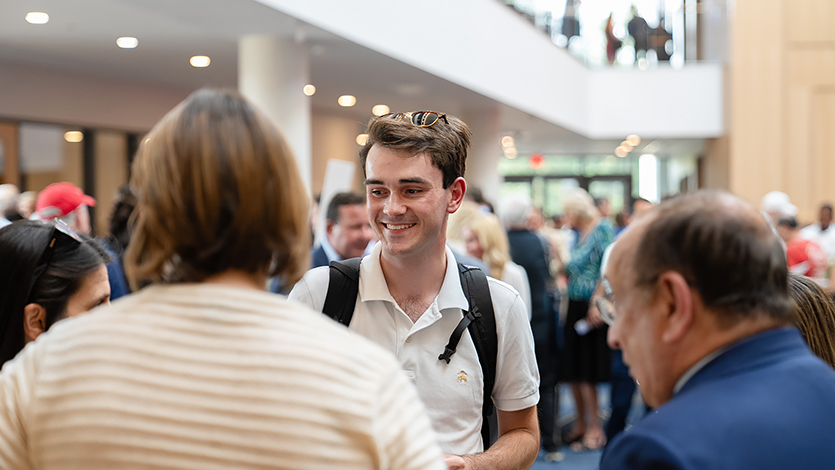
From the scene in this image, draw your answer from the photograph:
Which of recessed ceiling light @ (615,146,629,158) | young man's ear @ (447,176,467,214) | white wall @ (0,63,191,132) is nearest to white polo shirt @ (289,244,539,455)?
young man's ear @ (447,176,467,214)

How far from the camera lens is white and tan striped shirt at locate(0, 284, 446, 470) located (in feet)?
3.33

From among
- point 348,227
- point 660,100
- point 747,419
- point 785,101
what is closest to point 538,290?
point 348,227

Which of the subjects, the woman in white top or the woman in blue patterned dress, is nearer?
the woman in white top

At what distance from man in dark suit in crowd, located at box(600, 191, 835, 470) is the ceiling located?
16.0 feet

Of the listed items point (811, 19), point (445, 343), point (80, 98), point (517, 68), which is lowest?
point (445, 343)

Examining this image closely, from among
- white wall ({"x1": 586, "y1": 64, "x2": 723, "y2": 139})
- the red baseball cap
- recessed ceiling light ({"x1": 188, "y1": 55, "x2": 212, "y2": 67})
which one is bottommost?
the red baseball cap

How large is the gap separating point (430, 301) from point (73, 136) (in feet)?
29.2

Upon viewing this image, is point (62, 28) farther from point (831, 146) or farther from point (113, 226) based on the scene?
point (831, 146)

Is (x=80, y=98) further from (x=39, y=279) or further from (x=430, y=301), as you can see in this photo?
(x=430, y=301)

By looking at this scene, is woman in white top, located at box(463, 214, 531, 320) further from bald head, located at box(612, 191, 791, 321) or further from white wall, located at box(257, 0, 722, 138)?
bald head, located at box(612, 191, 791, 321)

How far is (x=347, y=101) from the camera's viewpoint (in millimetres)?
11836

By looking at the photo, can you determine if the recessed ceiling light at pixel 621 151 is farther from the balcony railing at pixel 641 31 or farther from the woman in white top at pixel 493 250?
the woman in white top at pixel 493 250

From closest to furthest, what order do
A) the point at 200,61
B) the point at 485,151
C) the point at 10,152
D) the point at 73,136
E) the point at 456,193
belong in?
1. the point at 456,193
2. the point at 200,61
3. the point at 10,152
4. the point at 73,136
5. the point at 485,151

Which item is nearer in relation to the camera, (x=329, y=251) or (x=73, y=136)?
(x=329, y=251)
